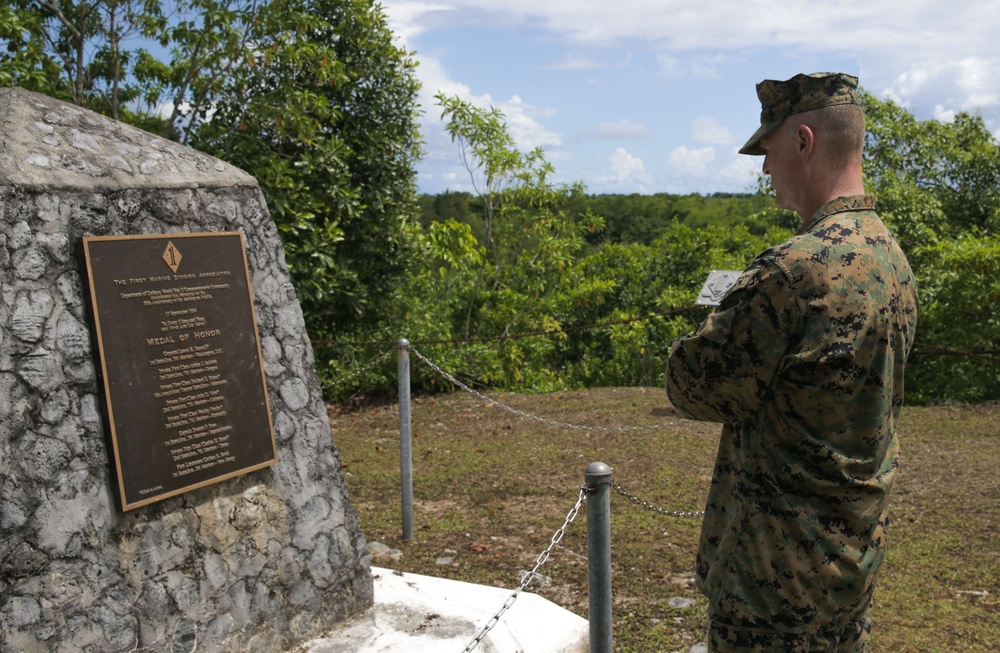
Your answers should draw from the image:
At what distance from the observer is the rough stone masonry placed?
3033 mm

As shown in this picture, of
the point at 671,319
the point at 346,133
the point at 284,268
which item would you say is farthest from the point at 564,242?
the point at 284,268

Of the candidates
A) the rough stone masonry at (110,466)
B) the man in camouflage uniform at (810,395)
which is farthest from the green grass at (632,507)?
the man in camouflage uniform at (810,395)

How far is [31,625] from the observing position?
3041mm

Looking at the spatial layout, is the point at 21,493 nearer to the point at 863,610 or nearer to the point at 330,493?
the point at 330,493

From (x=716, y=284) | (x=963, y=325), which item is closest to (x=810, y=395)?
(x=716, y=284)

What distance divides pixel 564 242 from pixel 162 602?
9.69m

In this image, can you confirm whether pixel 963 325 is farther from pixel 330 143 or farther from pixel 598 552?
pixel 598 552

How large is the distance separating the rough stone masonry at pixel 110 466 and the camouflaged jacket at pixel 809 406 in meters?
2.33

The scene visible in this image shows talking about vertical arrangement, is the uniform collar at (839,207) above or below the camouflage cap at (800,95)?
below

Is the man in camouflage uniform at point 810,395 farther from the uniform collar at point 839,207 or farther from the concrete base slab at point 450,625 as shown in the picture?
the concrete base slab at point 450,625

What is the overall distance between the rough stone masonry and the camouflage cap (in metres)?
2.49

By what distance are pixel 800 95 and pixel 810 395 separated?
2.84 ft

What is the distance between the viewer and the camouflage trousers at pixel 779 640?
226 cm

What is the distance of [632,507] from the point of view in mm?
6191
